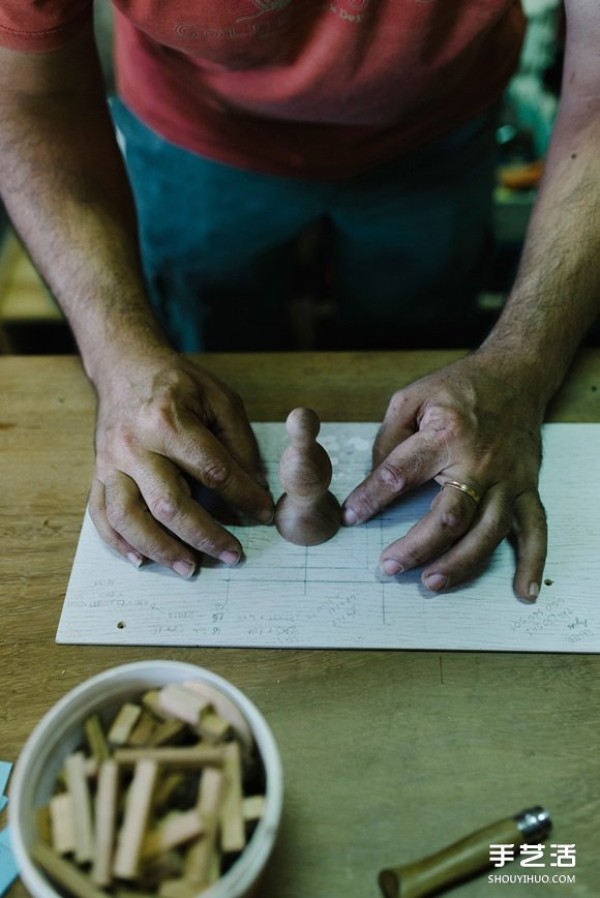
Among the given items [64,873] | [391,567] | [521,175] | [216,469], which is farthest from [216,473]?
[521,175]

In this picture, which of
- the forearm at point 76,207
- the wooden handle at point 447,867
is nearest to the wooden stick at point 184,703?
the wooden handle at point 447,867

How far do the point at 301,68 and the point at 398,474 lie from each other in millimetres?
579

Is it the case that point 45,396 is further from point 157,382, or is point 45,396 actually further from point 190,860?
point 190,860

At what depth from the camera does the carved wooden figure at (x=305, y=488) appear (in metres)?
0.76

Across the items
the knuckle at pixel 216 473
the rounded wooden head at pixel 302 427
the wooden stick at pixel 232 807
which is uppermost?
the rounded wooden head at pixel 302 427

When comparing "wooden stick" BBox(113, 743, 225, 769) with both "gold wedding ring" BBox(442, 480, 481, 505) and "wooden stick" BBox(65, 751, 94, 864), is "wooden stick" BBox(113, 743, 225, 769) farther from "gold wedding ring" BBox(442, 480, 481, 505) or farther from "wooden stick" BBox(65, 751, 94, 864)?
"gold wedding ring" BBox(442, 480, 481, 505)

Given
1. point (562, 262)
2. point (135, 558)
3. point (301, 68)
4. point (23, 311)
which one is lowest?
point (23, 311)

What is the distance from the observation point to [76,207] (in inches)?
39.8

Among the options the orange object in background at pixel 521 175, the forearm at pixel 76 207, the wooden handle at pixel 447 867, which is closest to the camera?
the wooden handle at pixel 447 867

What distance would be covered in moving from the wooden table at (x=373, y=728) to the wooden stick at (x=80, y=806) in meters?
0.20

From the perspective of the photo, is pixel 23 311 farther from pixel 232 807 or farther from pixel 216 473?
pixel 232 807

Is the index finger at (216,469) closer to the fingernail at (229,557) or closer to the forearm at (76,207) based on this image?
the fingernail at (229,557)

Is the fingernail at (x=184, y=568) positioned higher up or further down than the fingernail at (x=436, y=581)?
further down

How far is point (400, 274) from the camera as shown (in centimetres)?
139
